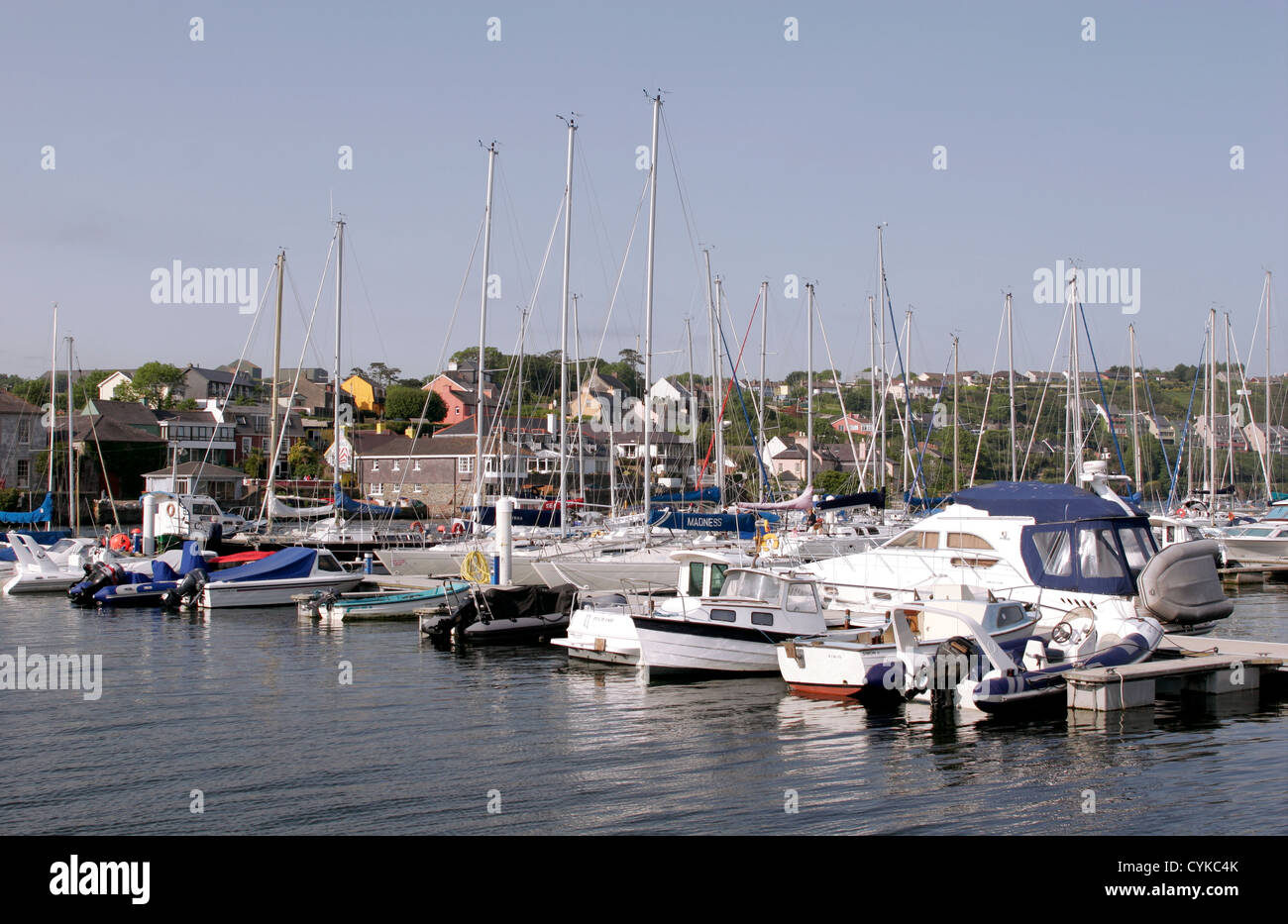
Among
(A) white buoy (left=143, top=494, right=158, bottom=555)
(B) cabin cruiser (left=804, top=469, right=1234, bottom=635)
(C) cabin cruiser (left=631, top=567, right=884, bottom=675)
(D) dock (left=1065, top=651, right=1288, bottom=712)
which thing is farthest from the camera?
(A) white buoy (left=143, top=494, right=158, bottom=555)

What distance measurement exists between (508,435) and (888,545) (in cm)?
8082

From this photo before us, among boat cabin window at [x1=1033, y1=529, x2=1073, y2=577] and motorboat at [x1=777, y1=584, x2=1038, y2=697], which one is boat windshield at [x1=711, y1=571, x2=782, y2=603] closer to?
motorboat at [x1=777, y1=584, x2=1038, y2=697]

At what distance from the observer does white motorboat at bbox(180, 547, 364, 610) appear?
129ft

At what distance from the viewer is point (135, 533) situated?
5631 centimetres

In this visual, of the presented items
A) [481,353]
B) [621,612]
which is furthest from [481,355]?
[621,612]

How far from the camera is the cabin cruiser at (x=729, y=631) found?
23.9 m

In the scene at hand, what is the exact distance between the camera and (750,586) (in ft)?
81.7

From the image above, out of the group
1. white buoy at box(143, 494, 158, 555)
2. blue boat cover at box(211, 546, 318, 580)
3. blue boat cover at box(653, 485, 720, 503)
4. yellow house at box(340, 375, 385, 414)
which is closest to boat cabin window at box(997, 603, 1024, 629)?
blue boat cover at box(211, 546, 318, 580)

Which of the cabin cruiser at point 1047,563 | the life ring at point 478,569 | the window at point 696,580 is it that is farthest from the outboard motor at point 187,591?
the cabin cruiser at point 1047,563

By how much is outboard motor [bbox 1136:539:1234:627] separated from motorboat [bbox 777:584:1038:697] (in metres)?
3.76

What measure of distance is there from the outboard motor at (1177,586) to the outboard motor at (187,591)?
30.5 meters

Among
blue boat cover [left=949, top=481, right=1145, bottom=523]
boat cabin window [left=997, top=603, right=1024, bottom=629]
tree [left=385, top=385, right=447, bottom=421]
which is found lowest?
boat cabin window [left=997, top=603, right=1024, bottom=629]
